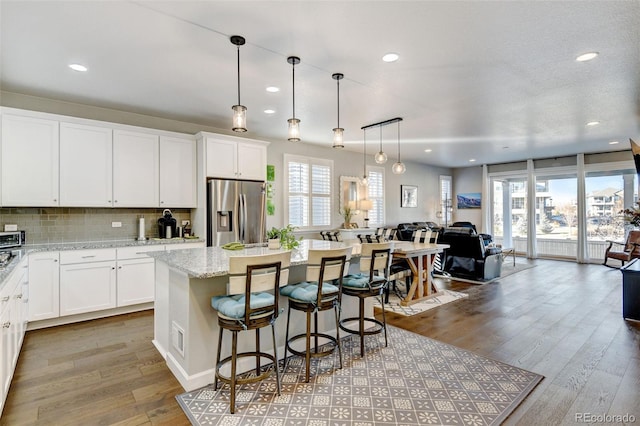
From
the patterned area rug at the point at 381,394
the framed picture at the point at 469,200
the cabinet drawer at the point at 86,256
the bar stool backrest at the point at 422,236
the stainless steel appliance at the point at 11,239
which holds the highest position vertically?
the framed picture at the point at 469,200

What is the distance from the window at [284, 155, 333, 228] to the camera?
6504mm

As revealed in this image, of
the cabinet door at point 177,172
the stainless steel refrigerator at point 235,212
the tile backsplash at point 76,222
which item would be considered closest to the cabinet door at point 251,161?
the stainless steel refrigerator at point 235,212

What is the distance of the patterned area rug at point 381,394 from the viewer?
2.10 metres

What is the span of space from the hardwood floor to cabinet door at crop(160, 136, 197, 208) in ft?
5.50

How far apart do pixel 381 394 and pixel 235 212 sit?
3516 mm

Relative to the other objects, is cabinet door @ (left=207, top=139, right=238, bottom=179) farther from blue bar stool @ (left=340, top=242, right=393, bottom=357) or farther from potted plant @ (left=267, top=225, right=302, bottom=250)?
blue bar stool @ (left=340, top=242, right=393, bottom=357)

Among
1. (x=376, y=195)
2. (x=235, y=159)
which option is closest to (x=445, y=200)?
(x=376, y=195)

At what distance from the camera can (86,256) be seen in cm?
396

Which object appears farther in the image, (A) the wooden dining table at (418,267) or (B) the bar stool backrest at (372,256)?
(A) the wooden dining table at (418,267)

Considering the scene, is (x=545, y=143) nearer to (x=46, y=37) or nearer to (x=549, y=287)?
(x=549, y=287)

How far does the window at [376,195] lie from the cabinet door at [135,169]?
5.01 m

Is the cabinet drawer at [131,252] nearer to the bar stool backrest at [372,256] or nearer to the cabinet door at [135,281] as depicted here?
the cabinet door at [135,281]

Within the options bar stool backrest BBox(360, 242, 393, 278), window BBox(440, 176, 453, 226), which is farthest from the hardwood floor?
window BBox(440, 176, 453, 226)

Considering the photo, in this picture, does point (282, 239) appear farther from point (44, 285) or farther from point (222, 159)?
point (44, 285)
